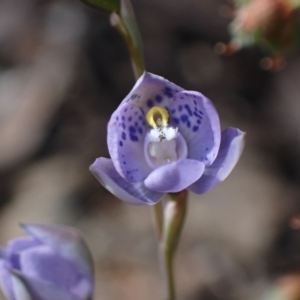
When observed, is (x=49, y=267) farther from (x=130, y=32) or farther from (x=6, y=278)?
(x=130, y=32)

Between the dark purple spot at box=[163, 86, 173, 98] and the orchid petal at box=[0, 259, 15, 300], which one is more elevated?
the dark purple spot at box=[163, 86, 173, 98]

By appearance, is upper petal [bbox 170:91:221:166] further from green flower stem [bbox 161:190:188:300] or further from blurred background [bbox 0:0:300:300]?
blurred background [bbox 0:0:300:300]

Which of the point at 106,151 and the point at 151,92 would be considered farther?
the point at 106,151

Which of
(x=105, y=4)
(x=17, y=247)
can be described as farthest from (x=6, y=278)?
(x=105, y=4)

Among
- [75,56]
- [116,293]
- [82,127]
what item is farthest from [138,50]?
[75,56]

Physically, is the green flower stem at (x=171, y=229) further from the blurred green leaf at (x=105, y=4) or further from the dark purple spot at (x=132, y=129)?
the blurred green leaf at (x=105, y=4)

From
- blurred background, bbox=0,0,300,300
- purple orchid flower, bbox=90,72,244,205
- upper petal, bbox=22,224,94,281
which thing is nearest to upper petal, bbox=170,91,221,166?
purple orchid flower, bbox=90,72,244,205
